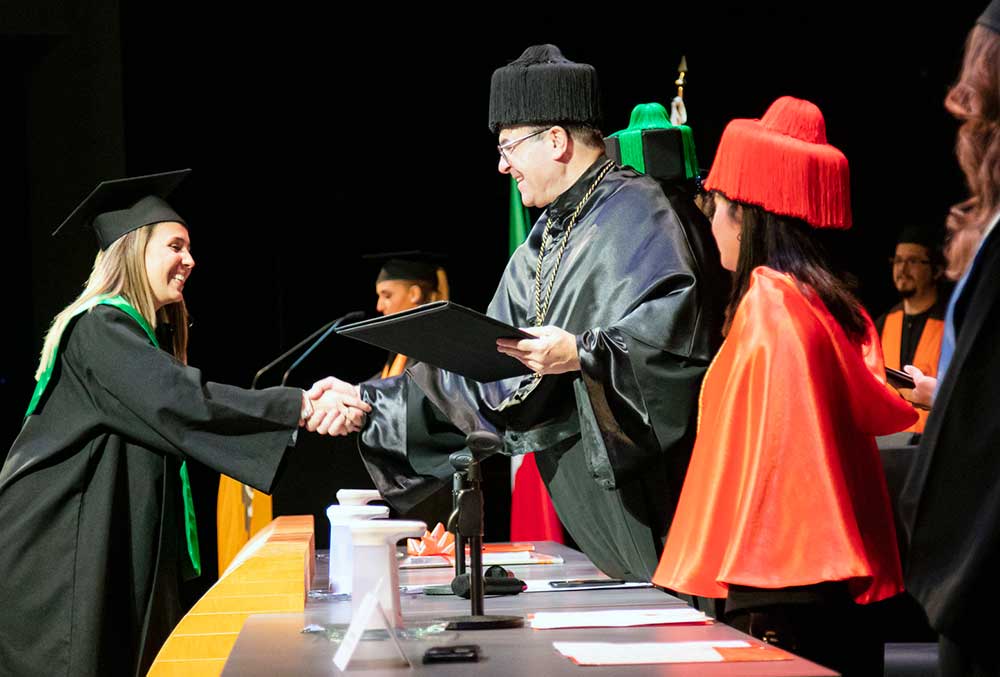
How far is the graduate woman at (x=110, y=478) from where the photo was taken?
3607mm

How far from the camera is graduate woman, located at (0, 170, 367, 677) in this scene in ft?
11.8

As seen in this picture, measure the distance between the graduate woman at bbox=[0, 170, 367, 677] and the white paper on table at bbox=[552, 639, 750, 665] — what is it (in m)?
1.83

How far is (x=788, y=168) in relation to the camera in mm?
2656

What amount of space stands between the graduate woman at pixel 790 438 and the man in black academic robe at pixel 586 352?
0.32 meters

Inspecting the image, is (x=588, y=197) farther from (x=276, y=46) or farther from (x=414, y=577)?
(x=276, y=46)

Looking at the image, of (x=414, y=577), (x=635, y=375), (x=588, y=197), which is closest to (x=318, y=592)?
(x=414, y=577)

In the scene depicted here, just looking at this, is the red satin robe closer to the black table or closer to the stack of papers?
the black table

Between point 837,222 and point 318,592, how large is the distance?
1.37 m

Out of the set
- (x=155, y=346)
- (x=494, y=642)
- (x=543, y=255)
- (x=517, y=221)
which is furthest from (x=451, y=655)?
(x=517, y=221)

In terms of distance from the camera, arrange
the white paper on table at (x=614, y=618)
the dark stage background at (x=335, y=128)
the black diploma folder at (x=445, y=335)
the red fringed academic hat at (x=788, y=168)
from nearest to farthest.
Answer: the white paper on table at (x=614, y=618)
the black diploma folder at (x=445, y=335)
the red fringed academic hat at (x=788, y=168)
the dark stage background at (x=335, y=128)

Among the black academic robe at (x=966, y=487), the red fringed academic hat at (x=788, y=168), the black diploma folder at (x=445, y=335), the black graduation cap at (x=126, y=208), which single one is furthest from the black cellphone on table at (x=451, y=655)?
the black graduation cap at (x=126, y=208)

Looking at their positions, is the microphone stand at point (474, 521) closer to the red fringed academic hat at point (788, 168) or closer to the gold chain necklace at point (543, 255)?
the red fringed academic hat at point (788, 168)

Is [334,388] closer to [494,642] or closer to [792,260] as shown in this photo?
[792,260]

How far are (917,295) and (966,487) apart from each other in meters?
5.42
